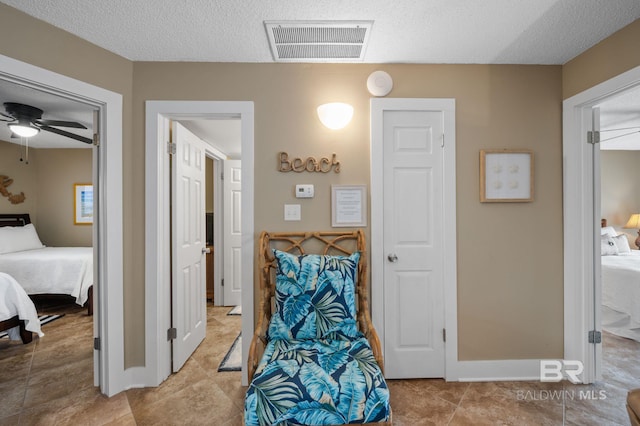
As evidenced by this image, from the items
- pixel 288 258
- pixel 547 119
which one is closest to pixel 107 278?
pixel 288 258

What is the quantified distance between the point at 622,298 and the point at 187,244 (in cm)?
428

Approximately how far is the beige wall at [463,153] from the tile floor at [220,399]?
27 cm

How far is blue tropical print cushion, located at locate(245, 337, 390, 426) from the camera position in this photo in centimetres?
133

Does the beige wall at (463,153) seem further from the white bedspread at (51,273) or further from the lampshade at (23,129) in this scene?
the white bedspread at (51,273)

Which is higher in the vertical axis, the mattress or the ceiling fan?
the ceiling fan

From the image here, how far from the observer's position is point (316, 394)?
136cm

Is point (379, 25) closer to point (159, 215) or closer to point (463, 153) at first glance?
point (463, 153)

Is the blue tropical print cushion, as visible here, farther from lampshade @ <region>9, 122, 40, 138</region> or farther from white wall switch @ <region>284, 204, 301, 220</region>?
lampshade @ <region>9, 122, 40, 138</region>

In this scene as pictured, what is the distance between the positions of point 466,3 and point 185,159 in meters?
2.22

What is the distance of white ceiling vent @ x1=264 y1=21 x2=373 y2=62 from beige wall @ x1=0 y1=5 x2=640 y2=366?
0.11 meters

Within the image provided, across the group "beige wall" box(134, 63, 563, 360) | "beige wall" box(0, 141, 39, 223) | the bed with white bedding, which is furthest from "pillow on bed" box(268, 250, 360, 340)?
"beige wall" box(0, 141, 39, 223)

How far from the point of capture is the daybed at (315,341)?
135 cm

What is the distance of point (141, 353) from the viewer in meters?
2.22

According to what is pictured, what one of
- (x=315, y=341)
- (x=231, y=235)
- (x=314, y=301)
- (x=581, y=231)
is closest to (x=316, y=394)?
(x=315, y=341)
